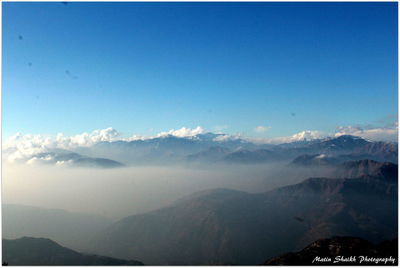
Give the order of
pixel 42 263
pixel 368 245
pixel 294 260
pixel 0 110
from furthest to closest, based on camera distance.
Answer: pixel 42 263 < pixel 368 245 < pixel 294 260 < pixel 0 110

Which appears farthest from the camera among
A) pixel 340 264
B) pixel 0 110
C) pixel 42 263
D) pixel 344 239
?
pixel 42 263

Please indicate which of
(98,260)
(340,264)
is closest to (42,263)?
(98,260)

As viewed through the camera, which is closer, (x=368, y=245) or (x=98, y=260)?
(x=368, y=245)

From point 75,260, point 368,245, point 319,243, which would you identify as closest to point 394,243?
point 368,245

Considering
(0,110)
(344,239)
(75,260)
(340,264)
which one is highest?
(0,110)

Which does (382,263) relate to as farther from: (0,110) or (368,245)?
(0,110)

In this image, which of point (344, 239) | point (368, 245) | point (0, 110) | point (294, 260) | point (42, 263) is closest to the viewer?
point (0, 110)

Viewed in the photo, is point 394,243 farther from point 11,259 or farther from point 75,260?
point 11,259

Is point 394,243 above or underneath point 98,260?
above

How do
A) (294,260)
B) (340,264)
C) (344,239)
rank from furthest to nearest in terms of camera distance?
(344,239), (294,260), (340,264)
